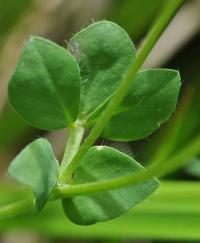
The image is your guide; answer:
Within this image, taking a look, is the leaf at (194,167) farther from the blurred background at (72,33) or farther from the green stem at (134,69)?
the green stem at (134,69)

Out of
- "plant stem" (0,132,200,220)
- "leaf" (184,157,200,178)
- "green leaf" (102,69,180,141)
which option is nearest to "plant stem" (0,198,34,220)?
"plant stem" (0,132,200,220)

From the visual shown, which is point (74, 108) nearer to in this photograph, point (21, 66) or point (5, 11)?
point (21, 66)

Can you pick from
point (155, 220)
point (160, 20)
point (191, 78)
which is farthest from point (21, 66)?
point (191, 78)

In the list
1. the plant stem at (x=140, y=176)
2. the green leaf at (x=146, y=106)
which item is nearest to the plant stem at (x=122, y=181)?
the plant stem at (x=140, y=176)

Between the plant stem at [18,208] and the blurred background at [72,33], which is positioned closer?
the plant stem at [18,208]

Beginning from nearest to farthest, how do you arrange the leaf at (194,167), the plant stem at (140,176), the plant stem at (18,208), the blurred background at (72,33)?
the plant stem at (140,176) → the plant stem at (18,208) → the leaf at (194,167) → the blurred background at (72,33)

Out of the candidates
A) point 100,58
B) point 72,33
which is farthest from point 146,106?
point 72,33

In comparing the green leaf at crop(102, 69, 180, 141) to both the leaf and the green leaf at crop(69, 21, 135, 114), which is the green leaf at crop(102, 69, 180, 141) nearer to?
the green leaf at crop(69, 21, 135, 114)
